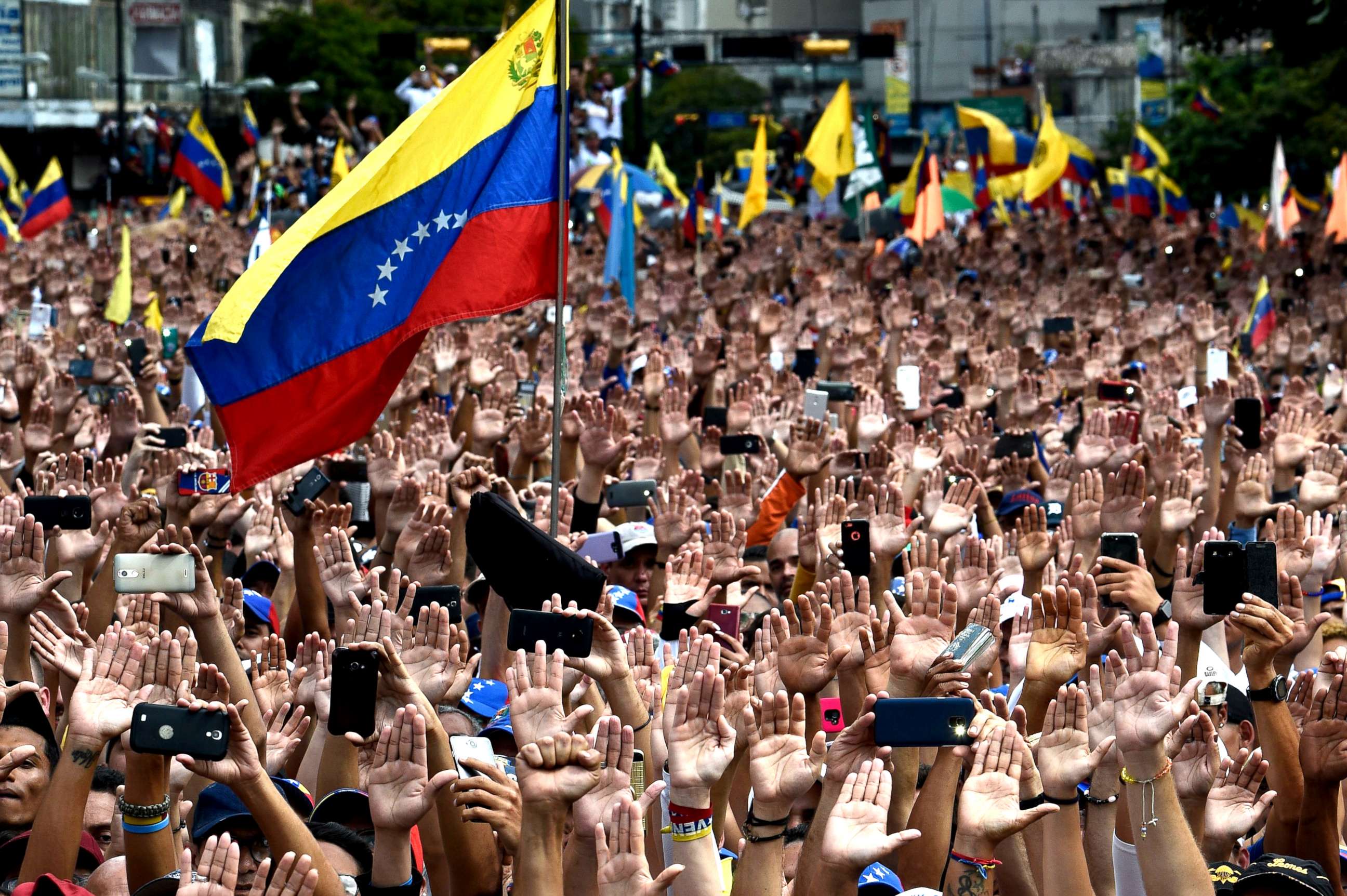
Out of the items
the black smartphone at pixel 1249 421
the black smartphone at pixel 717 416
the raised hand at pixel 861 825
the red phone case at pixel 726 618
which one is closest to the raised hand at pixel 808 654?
the red phone case at pixel 726 618

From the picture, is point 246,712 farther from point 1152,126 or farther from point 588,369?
point 1152,126

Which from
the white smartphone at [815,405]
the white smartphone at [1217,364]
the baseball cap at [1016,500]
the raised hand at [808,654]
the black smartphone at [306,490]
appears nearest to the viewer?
the raised hand at [808,654]

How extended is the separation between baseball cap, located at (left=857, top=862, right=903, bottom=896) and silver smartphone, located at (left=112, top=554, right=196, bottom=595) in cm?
222

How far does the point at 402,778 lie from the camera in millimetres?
4605

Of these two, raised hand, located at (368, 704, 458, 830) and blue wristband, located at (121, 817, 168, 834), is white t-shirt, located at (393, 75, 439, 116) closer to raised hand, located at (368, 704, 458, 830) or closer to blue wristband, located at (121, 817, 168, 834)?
blue wristband, located at (121, 817, 168, 834)

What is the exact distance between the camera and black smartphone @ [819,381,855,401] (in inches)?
416

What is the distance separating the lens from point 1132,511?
295 inches

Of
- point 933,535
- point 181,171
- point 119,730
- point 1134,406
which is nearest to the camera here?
point 119,730

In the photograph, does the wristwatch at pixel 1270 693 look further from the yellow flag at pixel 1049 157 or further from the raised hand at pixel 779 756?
the yellow flag at pixel 1049 157

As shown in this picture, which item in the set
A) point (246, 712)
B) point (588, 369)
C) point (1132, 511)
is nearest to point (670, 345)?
point (588, 369)

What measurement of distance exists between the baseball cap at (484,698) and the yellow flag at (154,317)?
9.21 meters

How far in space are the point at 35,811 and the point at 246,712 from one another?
24.1 inches

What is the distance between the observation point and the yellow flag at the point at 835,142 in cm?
2130

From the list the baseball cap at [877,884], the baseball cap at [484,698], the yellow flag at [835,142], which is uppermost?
the yellow flag at [835,142]
